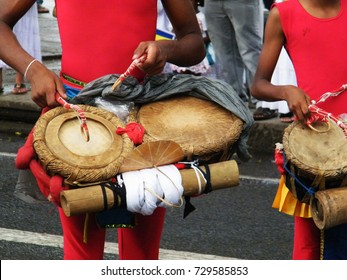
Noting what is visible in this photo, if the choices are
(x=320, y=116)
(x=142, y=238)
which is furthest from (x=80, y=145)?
(x=320, y=116)

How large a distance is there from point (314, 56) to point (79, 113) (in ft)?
3.56

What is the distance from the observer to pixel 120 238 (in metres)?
3.69

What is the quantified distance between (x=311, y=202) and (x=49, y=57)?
7998mm

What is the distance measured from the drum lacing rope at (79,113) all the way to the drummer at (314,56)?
87 centimetres

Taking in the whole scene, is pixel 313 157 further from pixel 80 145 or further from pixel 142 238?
pixel 80 145

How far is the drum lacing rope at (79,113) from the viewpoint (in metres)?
3.20

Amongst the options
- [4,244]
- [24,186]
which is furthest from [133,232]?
[4,244]

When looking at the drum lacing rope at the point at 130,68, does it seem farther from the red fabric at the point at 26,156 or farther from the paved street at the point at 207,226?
the paved street at the point at 207,226

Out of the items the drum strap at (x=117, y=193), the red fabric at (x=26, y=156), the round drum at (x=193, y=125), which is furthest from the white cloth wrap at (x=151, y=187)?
the red fabric at (x=26, y=156)

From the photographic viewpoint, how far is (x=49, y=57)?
1112 cm

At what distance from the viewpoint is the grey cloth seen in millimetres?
3314

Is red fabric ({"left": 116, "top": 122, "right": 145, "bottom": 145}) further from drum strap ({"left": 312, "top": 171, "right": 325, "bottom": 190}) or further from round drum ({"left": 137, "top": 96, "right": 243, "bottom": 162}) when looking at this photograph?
drum strap ({"left": 312, "top": 171, "right": 325, "bottom": 190})

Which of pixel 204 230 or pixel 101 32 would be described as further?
pixel 204 230

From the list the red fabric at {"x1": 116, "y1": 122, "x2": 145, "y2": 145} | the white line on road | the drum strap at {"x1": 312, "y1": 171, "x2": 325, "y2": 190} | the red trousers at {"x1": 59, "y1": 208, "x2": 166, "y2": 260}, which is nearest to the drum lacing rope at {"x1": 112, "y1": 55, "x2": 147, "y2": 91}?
the red fabric at {"x1": 116, "y1": 122, "x2": 145, "y2": 145}
